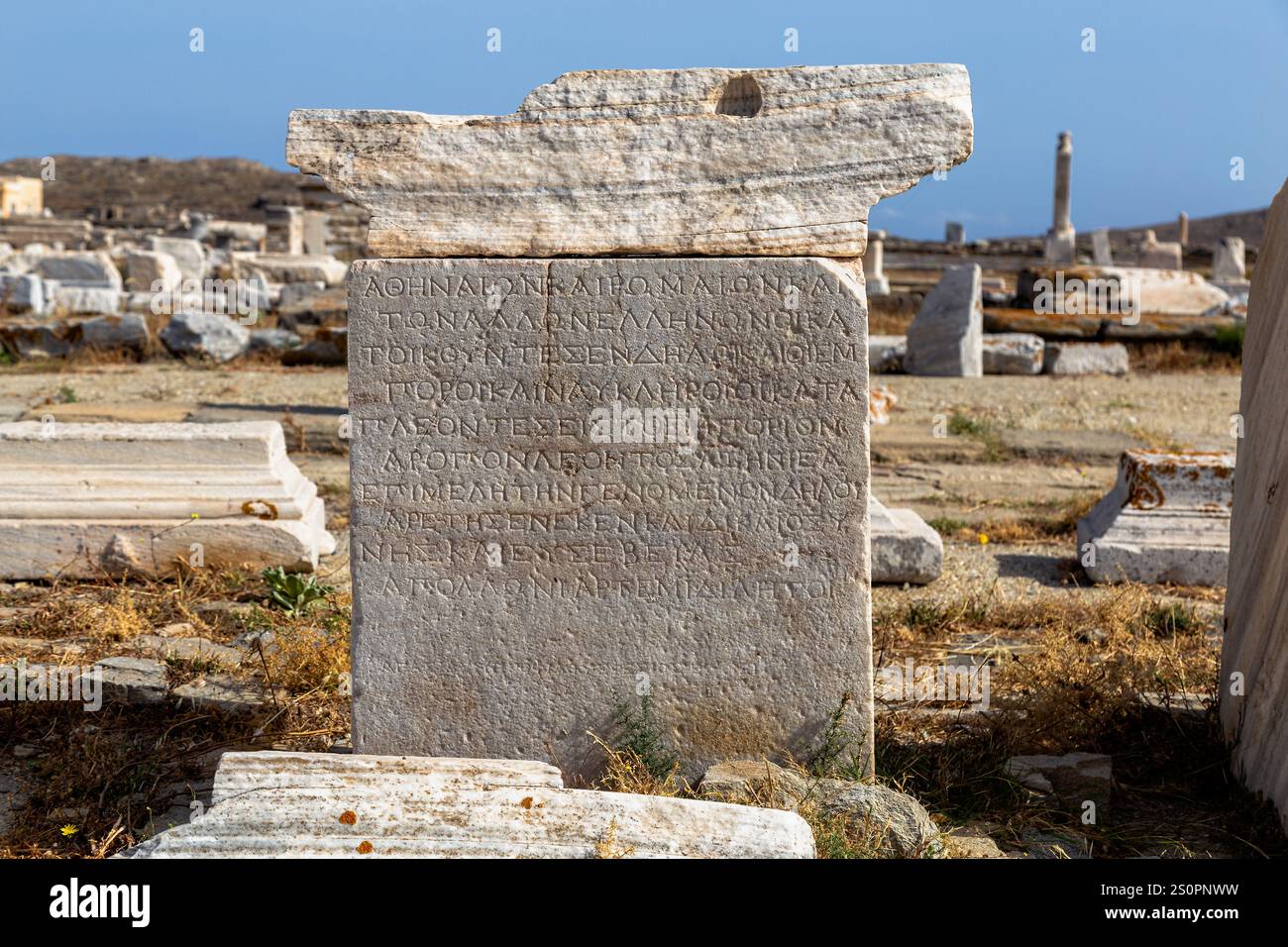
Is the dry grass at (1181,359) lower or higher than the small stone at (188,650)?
higher

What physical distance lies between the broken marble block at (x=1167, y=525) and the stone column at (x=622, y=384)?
9.19ft

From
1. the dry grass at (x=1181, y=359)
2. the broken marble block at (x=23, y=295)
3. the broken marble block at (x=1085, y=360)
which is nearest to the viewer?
the broken marble block at (x=1085, y=360)

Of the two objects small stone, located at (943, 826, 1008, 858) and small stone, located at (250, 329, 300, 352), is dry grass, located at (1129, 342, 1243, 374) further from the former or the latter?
small stone, located at (943, 826, 1008, 858)

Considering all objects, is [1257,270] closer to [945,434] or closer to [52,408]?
[945,434]

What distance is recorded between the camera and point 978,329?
12.1m

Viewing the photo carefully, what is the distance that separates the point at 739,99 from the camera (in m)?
3.27

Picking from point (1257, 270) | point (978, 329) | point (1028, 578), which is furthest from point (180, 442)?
point (978, 329)

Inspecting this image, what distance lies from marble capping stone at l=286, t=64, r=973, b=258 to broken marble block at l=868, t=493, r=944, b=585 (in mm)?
2531

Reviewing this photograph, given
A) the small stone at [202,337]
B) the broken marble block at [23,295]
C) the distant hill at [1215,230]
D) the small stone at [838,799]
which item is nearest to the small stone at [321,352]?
the small stone at [202,337]

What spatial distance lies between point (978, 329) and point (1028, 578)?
22.1 ft

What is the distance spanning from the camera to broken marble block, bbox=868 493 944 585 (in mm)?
5594

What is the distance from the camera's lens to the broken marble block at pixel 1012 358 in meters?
12.2

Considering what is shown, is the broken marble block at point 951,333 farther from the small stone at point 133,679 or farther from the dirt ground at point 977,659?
the small stone at point 133,679

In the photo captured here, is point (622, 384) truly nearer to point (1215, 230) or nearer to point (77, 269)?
point (77, 269)
